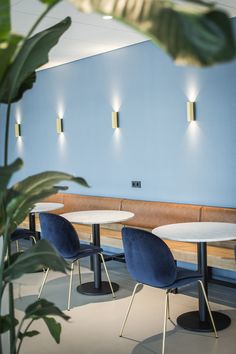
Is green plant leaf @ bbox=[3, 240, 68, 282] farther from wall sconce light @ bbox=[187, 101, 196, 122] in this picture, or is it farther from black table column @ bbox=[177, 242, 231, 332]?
wall sconce light @ bbox=[187, 101, 196, 122]

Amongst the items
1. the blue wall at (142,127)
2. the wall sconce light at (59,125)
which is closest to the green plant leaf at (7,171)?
the blue wall at (142,127)

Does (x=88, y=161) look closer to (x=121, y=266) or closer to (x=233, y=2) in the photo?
→ (x=121, y=266)

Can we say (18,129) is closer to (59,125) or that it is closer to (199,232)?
(59,125)

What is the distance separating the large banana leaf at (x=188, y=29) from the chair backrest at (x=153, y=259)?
2358mm

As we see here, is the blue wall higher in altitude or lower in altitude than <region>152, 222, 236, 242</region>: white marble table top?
higher

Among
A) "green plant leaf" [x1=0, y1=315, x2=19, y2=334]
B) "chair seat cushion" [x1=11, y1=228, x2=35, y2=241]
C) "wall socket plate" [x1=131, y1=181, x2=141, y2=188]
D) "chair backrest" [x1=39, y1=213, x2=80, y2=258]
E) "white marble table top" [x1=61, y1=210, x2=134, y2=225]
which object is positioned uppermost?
"wall socket plate" [x1=131, y1=181, x2=141, y2=188]

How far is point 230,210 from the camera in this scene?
15.4ft

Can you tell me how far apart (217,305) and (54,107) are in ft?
14.0

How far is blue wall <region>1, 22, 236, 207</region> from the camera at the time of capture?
495 cm

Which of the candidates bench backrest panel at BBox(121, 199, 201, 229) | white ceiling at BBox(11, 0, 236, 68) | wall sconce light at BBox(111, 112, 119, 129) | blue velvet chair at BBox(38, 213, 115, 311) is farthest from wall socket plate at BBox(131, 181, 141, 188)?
white ceiling at BBox(11, 0, 236, 68)

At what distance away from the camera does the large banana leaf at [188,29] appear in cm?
98

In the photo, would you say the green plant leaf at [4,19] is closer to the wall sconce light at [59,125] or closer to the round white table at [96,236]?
the round white table at [96,236]

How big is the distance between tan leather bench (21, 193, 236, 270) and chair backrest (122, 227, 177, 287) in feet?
3.27

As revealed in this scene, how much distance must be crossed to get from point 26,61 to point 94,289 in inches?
141
